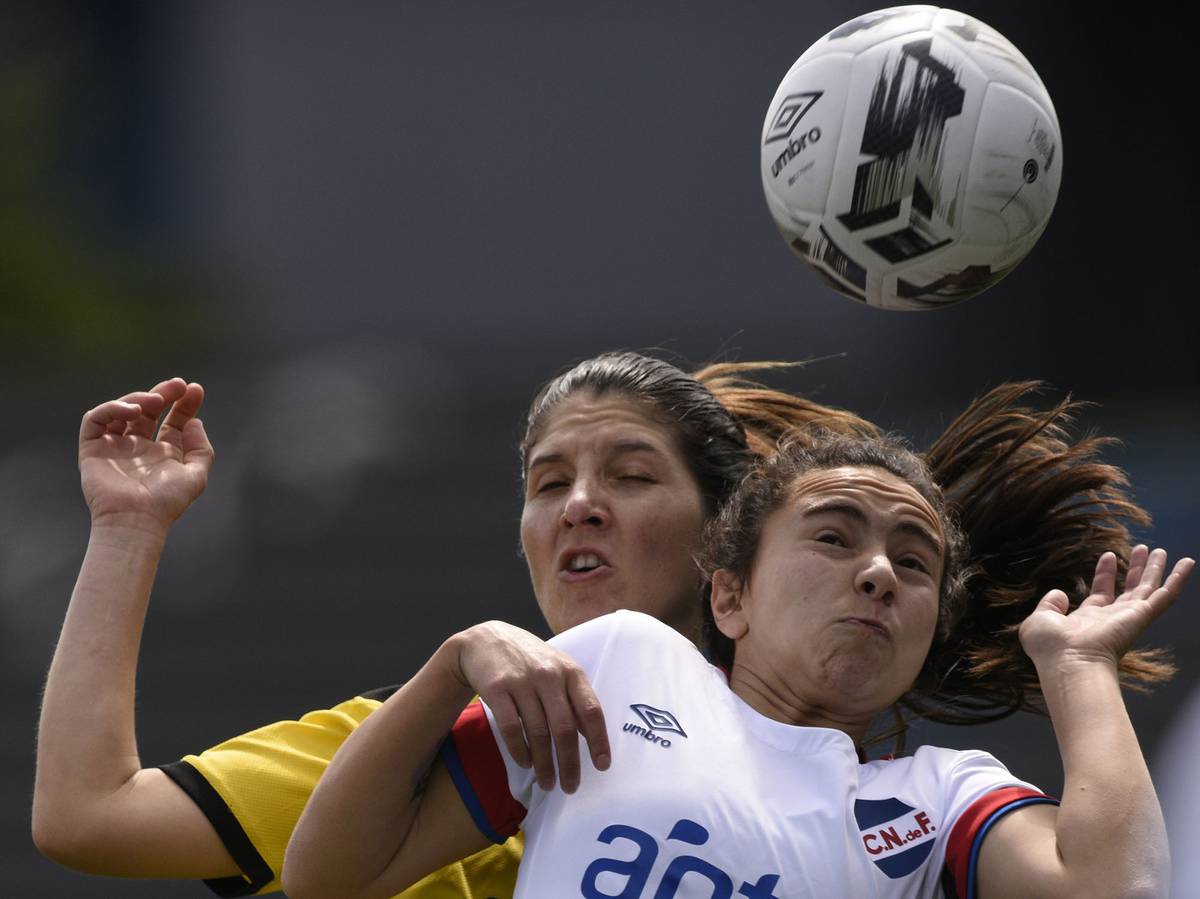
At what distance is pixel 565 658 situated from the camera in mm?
2758

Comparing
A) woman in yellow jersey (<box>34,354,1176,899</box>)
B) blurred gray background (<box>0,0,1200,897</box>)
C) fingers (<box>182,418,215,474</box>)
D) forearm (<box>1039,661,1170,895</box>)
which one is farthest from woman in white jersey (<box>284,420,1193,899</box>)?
blurred gray background (<box>0,0,1200,897</box>)

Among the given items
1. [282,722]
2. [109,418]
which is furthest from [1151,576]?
[109,418]

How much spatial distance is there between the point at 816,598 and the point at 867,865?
0.48 meters

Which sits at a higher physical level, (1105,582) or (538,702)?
(1105,582)

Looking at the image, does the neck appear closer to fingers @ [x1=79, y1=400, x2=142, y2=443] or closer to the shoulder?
the shoulder

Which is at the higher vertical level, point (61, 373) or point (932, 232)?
point (932, 232)

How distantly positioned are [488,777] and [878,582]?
2.42ft

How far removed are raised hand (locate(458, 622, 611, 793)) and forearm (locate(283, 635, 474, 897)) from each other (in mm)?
62

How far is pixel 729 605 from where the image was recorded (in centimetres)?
330

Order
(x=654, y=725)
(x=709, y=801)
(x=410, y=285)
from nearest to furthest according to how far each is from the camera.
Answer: (x=709, y=801) < (x=654, y=725) < (x=410, y=285)

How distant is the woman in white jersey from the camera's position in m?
2.70

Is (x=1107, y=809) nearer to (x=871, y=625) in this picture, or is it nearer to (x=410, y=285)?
(x=871, y=625)

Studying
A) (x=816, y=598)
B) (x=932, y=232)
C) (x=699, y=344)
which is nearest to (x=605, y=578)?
(x=816, y=598)

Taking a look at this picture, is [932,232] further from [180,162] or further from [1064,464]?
[180,162]
